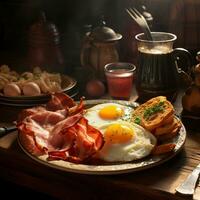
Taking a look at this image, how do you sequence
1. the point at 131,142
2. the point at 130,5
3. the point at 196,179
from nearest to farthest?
1. the point at 196,179
2. the point at 131,142
3. the point at 130,5

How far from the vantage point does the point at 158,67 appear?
1.59 m

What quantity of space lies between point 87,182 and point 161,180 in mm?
208

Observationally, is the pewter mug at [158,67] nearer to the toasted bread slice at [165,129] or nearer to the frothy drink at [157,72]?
the frothy drink at [157,72]

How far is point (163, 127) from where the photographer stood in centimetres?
129

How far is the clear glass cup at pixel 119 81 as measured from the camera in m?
1.68

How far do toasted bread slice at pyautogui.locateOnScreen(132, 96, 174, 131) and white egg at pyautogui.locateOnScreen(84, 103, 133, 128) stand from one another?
50 millimetres

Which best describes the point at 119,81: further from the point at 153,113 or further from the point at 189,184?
the point at 189,184

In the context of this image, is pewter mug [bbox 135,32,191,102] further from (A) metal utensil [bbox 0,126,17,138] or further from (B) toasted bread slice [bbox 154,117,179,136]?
(A) metal utensil [bbox 0,126,17,138]

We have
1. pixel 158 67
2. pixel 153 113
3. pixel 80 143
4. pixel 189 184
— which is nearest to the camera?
pixel 189 184

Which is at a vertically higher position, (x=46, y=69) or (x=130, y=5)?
(x=130, y=5)

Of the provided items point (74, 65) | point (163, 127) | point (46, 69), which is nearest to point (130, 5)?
point (74, 65)

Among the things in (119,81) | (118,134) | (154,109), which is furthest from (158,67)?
(118,134)

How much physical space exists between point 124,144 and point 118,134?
3 cm

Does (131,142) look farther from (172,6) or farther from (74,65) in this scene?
(172,6)
